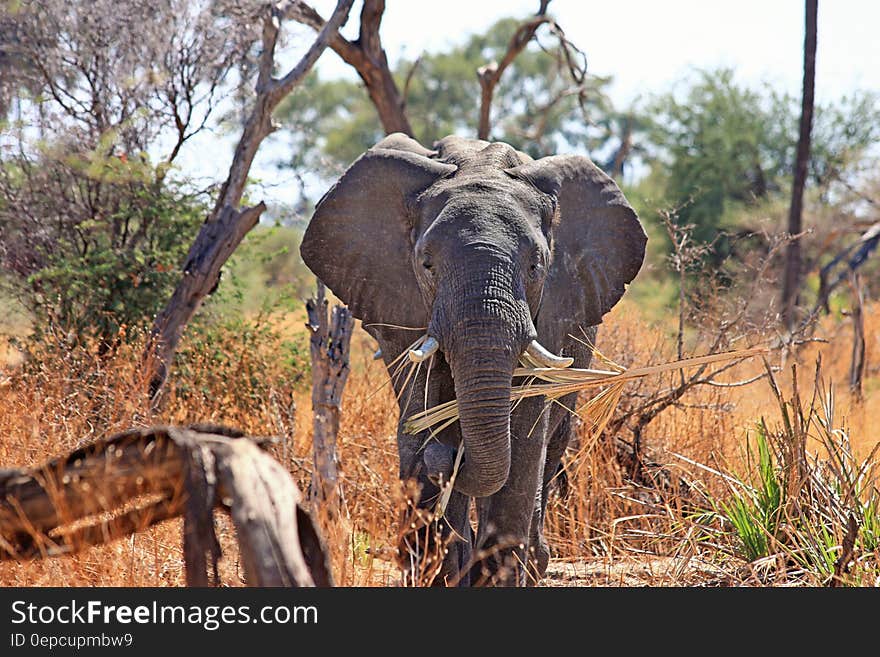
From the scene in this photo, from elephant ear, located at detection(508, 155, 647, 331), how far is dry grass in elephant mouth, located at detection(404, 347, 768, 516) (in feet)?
1.89

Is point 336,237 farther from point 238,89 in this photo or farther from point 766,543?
point 238,89

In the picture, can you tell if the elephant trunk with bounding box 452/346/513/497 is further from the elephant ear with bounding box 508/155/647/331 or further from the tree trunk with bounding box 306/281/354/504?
the tree trunk with bounding box 306/281/354/504

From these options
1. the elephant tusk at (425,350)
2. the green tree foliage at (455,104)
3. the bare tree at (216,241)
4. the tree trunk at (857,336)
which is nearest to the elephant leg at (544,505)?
the elephant tusk at (425,350)

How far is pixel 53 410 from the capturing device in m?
6.18

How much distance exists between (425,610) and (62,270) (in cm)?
595

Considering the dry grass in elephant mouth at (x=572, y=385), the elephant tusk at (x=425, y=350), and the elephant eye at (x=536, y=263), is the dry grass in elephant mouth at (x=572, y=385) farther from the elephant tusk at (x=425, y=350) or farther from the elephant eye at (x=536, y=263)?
the elephant eye at (x=536, y=263)

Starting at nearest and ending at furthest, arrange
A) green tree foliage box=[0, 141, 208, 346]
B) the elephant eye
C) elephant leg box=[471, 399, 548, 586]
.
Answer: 1. the elephant eye
2. elephant leg box=[471, 399, 548, 586]
3. green tree foliage box=[0, 141, 208, 346]

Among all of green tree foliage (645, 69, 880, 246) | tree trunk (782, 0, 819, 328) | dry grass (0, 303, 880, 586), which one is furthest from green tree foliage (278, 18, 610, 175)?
dry grass (0, 303, 880, 586)

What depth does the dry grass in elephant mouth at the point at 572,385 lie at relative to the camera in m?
4.48

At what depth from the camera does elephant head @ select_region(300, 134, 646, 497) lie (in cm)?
460

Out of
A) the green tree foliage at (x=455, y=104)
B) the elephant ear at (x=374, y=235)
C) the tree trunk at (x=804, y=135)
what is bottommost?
the elephant ear at (x=374, y=235)

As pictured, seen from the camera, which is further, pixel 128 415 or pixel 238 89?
pixel 238 89

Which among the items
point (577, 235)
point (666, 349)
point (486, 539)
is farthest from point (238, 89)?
point (486, 539)

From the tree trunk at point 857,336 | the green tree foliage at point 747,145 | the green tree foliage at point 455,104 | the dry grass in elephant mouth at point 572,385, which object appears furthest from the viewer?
the green tree foliage at point 455,104
